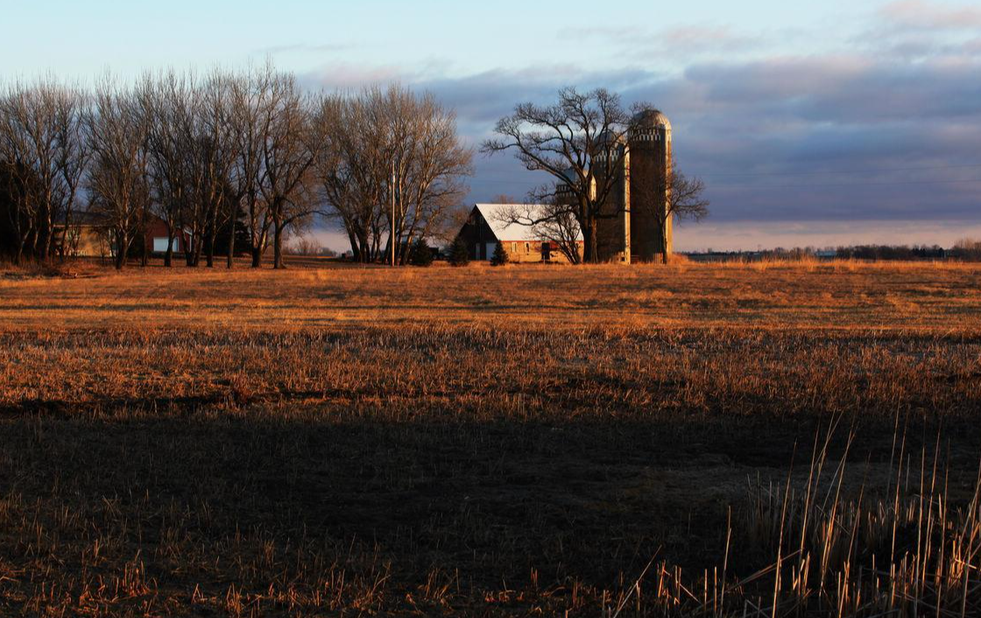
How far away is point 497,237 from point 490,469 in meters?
75.6

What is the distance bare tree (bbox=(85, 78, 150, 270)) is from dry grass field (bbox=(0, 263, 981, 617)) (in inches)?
1463

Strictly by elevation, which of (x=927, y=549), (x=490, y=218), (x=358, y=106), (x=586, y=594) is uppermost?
(x=358, y=106)

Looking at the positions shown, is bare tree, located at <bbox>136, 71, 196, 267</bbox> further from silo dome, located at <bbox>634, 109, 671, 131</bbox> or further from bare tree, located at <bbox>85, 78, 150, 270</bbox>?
silo dome, located at <bbox>634, 109, 671, 131</bbox>

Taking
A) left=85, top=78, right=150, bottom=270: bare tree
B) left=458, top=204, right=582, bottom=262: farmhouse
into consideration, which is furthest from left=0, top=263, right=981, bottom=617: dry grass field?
left=458, top=204, right=582, bottom=262: farmhouse

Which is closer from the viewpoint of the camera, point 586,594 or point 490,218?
point 586,594

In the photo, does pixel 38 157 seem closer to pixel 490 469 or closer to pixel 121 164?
pixel 121 164

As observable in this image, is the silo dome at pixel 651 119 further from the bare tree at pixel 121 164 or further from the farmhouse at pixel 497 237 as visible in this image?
the bare tree at pixel 121 164

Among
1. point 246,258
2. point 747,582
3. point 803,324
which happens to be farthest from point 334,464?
point 246,258

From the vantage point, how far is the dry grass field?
5344mm

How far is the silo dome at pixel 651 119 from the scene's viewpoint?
2414 inches

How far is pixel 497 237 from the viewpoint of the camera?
83.2 metres

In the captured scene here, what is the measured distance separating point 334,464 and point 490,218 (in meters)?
77.5

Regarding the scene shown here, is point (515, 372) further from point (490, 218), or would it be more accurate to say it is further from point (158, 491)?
point (490, 218)

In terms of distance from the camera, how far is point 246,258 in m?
71.5
